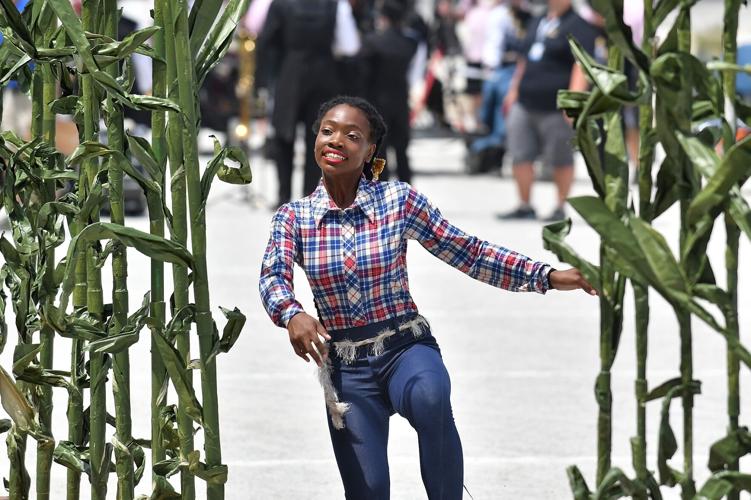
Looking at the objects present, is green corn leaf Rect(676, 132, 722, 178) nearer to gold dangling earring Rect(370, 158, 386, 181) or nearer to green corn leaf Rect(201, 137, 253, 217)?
green corn leaf Rect(201, 137, 253, 217)

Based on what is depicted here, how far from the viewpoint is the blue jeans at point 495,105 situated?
18953 millimetres

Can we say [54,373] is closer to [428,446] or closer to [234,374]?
[428,446]

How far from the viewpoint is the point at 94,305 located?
384 cm

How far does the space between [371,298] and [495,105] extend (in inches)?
599

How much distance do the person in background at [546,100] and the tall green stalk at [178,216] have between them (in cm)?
1064

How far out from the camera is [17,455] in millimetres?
4141

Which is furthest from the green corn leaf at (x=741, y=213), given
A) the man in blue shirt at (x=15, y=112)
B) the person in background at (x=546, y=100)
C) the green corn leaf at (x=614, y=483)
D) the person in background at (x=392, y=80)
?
the person in background at (x=392, y=80)

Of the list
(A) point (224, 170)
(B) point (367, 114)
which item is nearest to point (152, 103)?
(A) point (224, 170)

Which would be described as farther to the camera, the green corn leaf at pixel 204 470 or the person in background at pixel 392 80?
the person in background at pixel 392 80

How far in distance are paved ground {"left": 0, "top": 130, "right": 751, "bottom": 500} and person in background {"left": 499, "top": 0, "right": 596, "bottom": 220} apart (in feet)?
6.53

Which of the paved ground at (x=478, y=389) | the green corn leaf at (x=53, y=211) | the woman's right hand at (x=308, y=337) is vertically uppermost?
the green corn leaf at (x=53, y=211)

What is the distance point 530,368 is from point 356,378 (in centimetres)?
409

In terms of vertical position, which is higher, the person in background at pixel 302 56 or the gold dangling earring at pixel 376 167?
the person in background at pixel 302 56

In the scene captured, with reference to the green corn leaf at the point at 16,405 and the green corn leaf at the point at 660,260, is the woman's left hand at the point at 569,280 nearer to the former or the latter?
the green corn leaf at the point at 660,260
